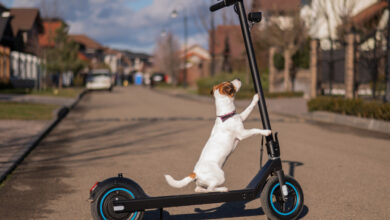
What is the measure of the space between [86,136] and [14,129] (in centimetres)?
194

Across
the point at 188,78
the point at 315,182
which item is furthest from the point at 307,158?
the point at 188,78

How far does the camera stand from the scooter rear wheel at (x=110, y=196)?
4078 millimetres

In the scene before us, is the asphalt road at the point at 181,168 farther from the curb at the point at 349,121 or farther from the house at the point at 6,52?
the house at the point at 6,52

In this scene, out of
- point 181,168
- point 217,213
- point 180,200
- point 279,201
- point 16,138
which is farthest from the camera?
point 16,138

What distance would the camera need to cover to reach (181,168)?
770 cm

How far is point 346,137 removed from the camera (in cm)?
1193

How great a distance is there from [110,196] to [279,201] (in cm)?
147

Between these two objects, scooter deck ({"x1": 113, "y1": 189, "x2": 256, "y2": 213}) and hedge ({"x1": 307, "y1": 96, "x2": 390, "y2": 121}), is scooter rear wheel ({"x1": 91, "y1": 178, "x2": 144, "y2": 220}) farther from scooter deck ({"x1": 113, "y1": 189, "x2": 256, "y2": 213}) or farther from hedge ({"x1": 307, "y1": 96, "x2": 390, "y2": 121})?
hedge ({"x1": 307, "y1": 96, "x2": 390, "y2": 121})

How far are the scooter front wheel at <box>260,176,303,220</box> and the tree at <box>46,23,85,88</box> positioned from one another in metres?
40.7

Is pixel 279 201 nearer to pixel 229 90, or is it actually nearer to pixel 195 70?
pixel 229 90

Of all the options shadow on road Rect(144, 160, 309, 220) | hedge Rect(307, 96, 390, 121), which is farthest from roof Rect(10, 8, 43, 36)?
shadow on road Rect(144, 160, 309, 220)

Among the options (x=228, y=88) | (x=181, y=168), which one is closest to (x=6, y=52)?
(x=181, y=168)

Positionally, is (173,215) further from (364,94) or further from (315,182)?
(364,94)

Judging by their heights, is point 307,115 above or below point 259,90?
below
